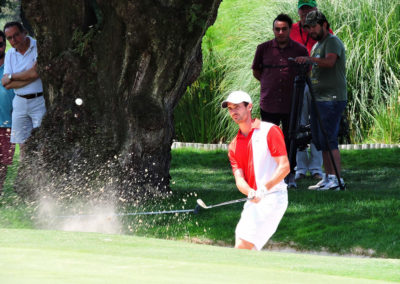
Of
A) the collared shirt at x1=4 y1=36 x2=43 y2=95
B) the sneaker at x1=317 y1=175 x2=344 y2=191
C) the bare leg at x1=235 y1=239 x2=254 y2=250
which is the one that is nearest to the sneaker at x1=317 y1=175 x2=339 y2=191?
the sneaker at x1=317 y1=175 x2=344 y2=191

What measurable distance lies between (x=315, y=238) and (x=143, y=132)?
2.79 m

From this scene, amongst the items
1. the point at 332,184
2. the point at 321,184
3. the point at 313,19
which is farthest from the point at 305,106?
the point at 313,19

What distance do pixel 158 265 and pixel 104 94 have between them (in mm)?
5826

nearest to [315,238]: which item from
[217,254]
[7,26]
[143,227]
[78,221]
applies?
[143,227]

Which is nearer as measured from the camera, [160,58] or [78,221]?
[78,221]

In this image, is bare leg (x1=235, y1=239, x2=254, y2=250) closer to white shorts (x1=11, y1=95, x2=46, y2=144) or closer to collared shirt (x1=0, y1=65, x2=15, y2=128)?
white shorts (x1=11, y1=95, x2=46, y2=144)

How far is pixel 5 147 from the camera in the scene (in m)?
10.8

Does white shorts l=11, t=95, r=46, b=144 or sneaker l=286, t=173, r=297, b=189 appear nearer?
white shorts l=11, t=95, r=46, b=144

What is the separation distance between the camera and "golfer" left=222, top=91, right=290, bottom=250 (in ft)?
20.9

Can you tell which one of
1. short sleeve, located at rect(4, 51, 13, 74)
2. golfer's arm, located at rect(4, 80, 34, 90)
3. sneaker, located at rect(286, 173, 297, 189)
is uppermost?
short sleeve, located at rect(4, 51, 13, 74)

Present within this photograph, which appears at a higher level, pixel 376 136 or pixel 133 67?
pixel 133 67

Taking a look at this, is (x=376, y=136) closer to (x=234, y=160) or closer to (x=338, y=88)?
(x=338, y=88)

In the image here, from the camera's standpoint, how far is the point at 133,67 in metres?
10.1

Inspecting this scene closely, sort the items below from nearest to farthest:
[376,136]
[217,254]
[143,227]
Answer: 1. [217,254]
2. [143,227]
3. [376,136]
